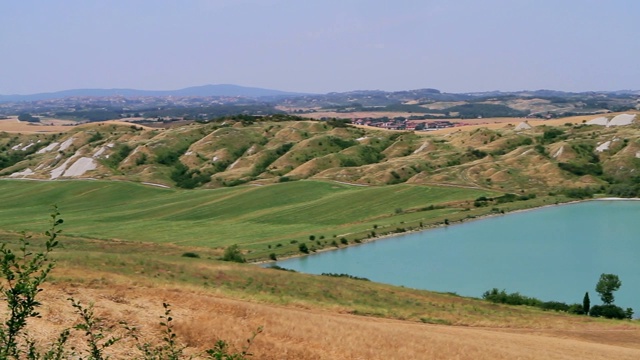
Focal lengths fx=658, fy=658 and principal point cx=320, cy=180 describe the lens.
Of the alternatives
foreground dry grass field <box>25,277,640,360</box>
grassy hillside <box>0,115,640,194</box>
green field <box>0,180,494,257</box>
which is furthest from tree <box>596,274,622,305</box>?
grassy hillside <box>0,115,640,194</box>

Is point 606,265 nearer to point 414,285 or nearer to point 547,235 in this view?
point 547,235

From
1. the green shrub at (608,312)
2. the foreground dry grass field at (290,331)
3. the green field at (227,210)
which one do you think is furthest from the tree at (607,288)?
the green field at (227,210)

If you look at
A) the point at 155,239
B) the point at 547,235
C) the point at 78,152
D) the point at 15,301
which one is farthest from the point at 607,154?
the point at 15,301

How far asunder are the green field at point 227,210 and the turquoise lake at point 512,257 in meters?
9.02

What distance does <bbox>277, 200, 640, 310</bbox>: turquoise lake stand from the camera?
6838cm

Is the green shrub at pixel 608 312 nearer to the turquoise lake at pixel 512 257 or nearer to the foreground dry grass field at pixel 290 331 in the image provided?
the turquoise lake at pixel 512 257

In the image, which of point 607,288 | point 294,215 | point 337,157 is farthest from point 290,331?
point 337,157

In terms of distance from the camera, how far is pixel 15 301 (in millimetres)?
12977

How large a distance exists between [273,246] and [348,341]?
61.3 m

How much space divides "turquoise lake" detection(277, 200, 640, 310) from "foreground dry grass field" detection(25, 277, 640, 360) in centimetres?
2892

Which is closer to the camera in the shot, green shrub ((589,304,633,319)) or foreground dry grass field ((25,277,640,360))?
foreground dry grass field ((25,277,640,360))

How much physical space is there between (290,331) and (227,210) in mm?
93617

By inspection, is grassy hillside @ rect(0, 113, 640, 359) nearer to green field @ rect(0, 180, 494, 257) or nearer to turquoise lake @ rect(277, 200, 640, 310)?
green field @ rect(0, 180, 494, 257)

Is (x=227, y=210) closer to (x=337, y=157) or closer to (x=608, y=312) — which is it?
(x=337, y=157)
